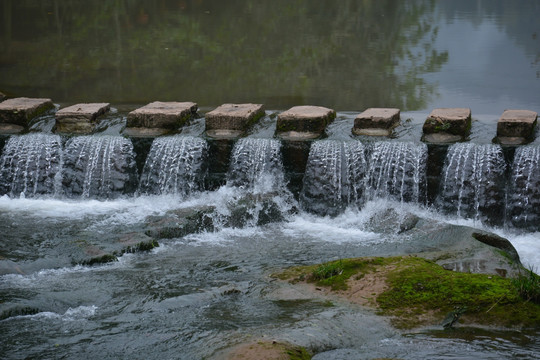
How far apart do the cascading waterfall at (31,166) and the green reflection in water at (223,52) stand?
2.58 metres

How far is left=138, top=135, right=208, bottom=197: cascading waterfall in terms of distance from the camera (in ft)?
27.9

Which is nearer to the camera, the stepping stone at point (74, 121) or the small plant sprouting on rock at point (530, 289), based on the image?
the small plant sprouting on rock at point (530, 289)

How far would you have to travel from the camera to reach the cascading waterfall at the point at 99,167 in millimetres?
8672

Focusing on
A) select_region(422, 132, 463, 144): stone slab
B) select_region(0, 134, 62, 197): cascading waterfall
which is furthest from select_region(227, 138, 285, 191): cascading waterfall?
select_region(0, 134, 62, 197): cascading waterfall

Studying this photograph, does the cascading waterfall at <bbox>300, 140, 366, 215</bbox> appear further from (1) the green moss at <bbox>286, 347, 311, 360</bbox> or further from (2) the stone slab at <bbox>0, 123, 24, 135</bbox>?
(1) the green moss at <bbox>286, 347, 311, 360</bbox>

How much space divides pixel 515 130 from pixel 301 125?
2.42 meters

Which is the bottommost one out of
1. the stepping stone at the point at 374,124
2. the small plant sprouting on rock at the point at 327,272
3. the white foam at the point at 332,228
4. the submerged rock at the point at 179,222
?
the white foam at the point at 332,228

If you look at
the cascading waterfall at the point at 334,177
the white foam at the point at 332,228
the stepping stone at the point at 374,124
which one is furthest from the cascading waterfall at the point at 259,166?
the stepping stone at the point at 374,124

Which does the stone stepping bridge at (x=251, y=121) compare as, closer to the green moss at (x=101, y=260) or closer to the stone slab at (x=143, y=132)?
the stone slab at (x=143, y=132)

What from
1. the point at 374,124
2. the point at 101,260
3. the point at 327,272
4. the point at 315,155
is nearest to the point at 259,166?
the point at 315,155

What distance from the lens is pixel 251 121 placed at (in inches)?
349

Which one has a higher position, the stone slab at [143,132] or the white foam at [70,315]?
the stone slab at [143,132]

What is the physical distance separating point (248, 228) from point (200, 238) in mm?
598

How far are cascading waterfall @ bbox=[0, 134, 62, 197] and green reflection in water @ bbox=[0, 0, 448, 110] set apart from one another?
2580mm
